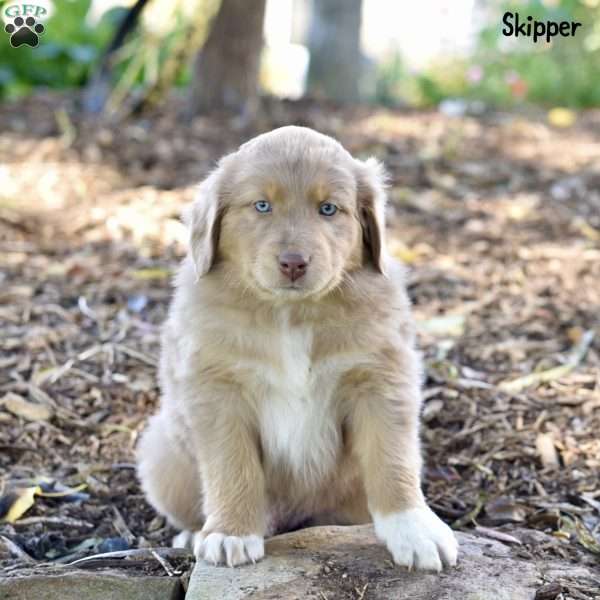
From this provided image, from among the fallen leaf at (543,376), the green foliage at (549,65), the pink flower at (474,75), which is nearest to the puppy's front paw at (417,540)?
the fallen leaf at (543,376)

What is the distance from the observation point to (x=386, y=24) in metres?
21.9

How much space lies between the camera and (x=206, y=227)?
140 inches

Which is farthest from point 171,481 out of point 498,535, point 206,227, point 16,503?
point 498,535

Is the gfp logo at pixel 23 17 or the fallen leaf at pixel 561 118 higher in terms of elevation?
the gfp logo at pixel 23 17

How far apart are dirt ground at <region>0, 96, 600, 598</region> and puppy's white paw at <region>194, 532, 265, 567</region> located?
0.64 meters

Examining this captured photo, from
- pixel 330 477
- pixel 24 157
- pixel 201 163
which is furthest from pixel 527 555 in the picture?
pixel 24 157

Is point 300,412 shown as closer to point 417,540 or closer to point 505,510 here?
point 417,540

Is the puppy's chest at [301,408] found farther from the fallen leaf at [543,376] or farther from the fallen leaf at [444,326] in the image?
the fallen leaf at [444,326]

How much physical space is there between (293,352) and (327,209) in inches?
20.8

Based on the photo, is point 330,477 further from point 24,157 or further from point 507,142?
point 507,142

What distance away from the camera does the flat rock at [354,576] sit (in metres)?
3.12

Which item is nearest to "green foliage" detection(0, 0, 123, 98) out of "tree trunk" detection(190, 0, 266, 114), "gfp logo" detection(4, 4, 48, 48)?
"tree trunk" detection(190, 0, 266, 114)

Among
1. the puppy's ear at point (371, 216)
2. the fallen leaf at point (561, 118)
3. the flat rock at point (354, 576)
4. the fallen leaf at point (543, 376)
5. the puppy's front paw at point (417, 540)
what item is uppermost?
the fallen leaf at point (561, 118)

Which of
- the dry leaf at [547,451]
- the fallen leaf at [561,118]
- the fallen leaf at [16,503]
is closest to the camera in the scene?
the fallen leaf at [16,503]
